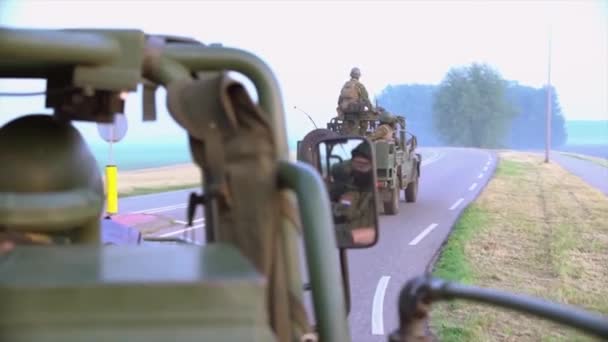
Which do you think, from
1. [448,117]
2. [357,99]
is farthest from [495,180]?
[448,117]

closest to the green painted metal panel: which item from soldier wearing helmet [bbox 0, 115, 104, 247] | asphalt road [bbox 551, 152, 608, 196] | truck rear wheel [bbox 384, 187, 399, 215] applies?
soldier wearing helmet [bbox 0, 115, 104, 247]

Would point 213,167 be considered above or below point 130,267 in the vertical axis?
above

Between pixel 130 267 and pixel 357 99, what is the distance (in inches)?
652

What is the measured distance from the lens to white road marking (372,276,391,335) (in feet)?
23.9

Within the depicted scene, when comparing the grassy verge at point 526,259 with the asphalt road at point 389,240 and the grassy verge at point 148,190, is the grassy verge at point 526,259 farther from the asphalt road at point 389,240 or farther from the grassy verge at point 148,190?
the grassy verge at point 148,190

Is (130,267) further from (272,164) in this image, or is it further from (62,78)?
(62,78)

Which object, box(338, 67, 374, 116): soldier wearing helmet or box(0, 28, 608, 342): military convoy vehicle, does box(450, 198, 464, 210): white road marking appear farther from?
box(0, 28, 608, 342): military convoy vehicle

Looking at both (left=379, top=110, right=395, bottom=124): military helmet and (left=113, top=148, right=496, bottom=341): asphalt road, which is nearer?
(left=113, top=148, right=496, bottom=341): asphalt road

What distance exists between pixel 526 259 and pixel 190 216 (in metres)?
9.22

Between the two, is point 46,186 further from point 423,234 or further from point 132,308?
point 423,234

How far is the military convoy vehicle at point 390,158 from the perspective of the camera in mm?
16562

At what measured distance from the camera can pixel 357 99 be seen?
18031 mm

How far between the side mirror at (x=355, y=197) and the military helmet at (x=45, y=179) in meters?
0.77

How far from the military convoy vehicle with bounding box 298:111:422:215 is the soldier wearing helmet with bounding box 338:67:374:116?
0.53ft
